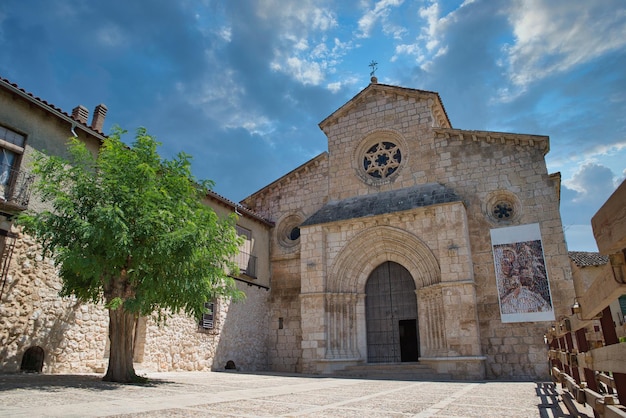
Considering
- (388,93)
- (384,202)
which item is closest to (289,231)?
(384,202)

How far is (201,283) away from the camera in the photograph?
8.77 meters

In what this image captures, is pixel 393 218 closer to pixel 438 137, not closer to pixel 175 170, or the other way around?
pixel 438 137

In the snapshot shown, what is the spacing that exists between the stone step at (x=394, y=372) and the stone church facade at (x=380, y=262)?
0.23 m

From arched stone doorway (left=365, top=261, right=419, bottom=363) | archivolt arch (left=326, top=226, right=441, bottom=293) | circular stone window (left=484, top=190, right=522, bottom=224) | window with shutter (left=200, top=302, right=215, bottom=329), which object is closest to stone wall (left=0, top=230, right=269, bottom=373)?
window with shutter (left=200, top=302, right=215, bottom=329)

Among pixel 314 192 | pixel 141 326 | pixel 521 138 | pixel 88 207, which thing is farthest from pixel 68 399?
pixel 521 138

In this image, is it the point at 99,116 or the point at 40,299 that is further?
the point at 99,116

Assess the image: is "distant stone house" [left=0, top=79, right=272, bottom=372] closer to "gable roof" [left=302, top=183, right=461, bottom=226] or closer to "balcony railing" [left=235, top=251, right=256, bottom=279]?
"balcony railing" [left=235, top=251, right=256, bottom=279]

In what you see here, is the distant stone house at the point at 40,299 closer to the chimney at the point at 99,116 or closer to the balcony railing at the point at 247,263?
the chimney at the point at 99,116

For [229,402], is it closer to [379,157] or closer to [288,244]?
[288,244]

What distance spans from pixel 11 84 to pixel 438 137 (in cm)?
1273

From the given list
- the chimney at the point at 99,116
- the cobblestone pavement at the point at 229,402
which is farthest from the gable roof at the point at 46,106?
the cobblestone pavement at the point at 229,402

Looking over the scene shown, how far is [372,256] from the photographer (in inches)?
603

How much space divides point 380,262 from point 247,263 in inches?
195

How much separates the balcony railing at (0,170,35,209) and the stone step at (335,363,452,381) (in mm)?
10087
